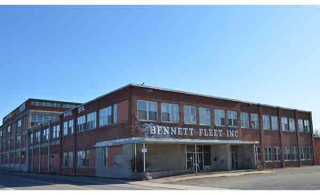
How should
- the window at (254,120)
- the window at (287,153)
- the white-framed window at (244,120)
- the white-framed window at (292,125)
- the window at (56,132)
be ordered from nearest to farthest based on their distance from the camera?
the white-framed window at (244,120)
the window at (254,120)
the window at (56,132)
the window at (287,153)
the white-framed window at (292,125)

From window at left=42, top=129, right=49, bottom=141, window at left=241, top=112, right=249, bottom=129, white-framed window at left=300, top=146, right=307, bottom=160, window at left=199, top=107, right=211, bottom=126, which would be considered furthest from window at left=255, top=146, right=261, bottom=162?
window at left=42, top=129, right=49, bottom=141

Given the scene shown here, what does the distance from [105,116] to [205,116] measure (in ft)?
29.3

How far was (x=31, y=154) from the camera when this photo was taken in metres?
47.2

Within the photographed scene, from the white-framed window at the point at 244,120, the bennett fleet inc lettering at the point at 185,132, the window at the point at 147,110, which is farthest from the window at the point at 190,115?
the white-framed window at the point at 244,120

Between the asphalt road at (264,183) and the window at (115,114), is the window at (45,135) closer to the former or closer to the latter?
the window at (115,114)

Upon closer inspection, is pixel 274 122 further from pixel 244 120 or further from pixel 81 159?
pixel 81 159

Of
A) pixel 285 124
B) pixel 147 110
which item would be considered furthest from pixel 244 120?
pixel 147 110

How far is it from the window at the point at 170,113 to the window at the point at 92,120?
22.5 feet

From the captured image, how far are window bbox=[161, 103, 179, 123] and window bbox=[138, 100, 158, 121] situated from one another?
706mm

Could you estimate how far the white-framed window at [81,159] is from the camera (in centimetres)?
3191

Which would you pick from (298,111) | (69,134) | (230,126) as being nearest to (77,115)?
(69,134)

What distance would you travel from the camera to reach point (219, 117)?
31.9 meters

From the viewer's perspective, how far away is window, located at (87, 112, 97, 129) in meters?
30.7

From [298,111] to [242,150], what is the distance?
13159mm
